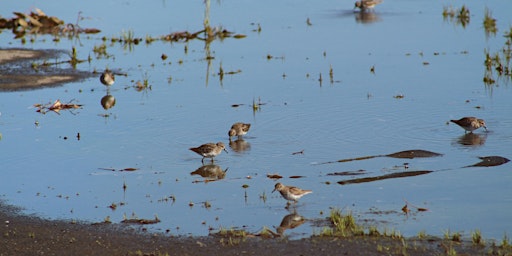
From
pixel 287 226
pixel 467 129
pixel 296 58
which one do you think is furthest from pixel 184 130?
pixel 296 58

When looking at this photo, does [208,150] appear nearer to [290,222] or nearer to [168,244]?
[290,222]

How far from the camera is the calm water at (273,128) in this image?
13703mm

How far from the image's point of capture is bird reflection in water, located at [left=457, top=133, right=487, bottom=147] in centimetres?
1757

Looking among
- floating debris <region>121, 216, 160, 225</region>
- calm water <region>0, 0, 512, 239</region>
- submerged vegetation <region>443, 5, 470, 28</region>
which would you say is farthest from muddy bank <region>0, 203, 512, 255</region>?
submerged vegetation <region>443, 5, 470, 28</region>

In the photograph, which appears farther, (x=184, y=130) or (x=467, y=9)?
(x=467, y=9)

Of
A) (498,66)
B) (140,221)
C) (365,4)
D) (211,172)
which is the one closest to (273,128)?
(211,172)

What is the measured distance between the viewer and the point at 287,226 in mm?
12594

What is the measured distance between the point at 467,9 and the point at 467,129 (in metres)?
19.2

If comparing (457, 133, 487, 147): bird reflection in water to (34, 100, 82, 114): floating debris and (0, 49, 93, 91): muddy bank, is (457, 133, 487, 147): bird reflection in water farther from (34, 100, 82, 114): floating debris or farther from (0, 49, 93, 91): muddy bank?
(0, 49, 93, 91): muddy bank

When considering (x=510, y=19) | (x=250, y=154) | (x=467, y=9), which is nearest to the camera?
(x=250, y=154)

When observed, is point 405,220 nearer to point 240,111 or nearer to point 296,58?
point 240,111

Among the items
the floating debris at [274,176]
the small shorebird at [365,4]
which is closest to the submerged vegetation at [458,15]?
the small shorebird at [365,4]

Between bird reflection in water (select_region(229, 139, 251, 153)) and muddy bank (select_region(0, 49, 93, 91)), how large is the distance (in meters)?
8.30

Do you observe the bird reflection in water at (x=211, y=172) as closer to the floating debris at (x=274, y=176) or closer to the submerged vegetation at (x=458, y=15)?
the floating debris at (x=274, y=176)
